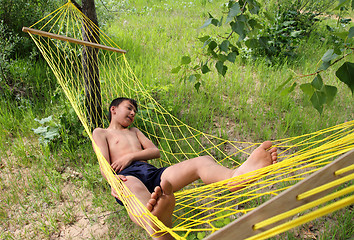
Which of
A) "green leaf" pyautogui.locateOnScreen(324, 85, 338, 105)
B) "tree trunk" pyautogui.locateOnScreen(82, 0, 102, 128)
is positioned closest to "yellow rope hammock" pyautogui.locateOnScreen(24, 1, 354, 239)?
"tree trunk" pyautogui.locateOnScreen(82, 0, 102, 128)

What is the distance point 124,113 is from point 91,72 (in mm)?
660

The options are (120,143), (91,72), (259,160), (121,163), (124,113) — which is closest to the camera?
(259,160)

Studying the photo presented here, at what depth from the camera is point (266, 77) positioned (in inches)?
135

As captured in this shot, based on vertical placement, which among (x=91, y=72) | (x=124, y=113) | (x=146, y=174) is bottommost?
(x=146, y=174)

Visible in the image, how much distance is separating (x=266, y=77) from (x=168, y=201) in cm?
253

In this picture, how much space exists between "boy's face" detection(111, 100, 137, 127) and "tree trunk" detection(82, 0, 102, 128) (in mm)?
347

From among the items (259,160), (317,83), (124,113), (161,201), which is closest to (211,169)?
(259,160)

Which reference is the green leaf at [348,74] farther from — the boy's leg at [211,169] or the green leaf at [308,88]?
the boy's leg at [211,169]

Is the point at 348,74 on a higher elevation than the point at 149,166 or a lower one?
higher

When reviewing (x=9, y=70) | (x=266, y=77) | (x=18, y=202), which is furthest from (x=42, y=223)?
(x=266, y=77)

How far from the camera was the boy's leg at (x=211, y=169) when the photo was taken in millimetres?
1435

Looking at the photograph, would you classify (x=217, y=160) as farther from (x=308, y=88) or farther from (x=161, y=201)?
(x=308, y=88)

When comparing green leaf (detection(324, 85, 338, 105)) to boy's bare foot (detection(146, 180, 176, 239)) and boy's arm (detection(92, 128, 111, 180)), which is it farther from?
boy's arm (detection(92, 128, 111, 180))

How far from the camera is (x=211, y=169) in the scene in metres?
1.58
